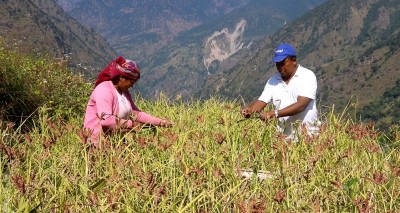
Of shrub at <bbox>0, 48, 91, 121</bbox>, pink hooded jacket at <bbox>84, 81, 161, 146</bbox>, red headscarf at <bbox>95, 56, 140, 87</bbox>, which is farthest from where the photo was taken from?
shrub at <bbox>0, 48, 91, 121</bbox>

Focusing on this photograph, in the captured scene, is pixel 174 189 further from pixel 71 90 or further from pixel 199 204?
pixel 71 90

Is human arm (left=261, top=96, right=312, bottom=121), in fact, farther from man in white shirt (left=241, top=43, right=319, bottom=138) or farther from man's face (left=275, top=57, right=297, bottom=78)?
man's face (left=275, top=57, right=297, bottom=78)

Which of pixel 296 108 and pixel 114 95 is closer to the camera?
pixel 114 95

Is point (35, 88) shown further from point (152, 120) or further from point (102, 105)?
point (152, 120)

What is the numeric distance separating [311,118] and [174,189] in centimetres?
392

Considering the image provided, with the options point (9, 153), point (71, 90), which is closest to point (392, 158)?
point (9, 153)

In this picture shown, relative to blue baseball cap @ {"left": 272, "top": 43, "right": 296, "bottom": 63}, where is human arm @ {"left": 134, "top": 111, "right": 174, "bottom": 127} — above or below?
below

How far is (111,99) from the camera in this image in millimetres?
5383

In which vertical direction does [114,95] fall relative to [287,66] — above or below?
below

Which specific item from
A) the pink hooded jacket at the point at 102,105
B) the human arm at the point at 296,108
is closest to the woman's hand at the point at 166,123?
the pink hooded jacket at the point at 102,105

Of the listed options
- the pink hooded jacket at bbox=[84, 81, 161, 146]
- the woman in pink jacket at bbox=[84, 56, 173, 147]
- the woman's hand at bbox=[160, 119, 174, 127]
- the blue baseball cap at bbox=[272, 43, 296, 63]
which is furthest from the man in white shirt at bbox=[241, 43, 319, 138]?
the pink hooded jacket at bbox=[84, 81, 161, 146]

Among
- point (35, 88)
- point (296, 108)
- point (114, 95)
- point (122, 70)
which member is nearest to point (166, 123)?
point (114, 95)

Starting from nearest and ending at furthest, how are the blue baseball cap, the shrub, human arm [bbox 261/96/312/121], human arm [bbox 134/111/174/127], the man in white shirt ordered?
human arm [bbox 134/111/174/127] < human arm [bbox 261/96/312/121] < the man in white shirt < the blue baseball cap < the shrub

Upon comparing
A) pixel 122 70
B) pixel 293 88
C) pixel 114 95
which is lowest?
pixel 114 95
